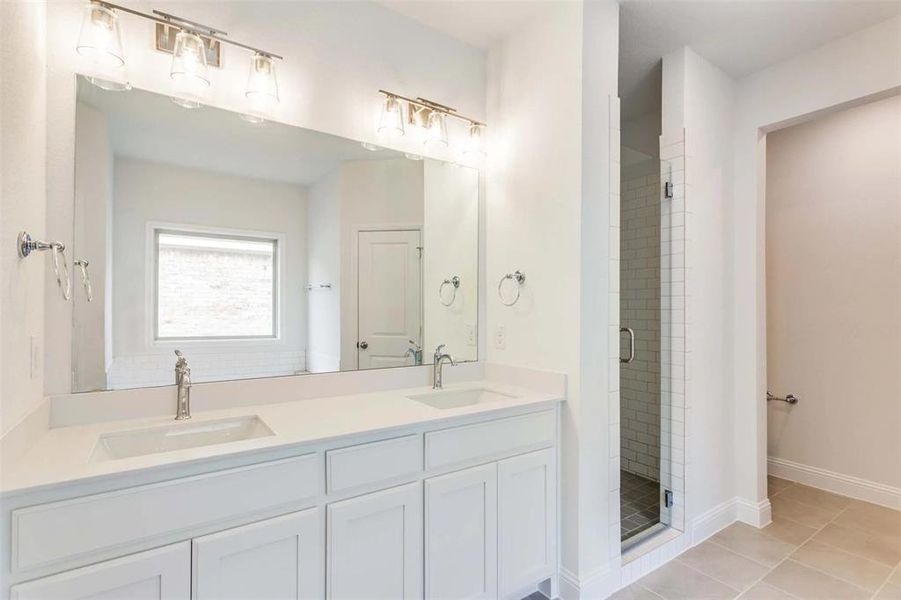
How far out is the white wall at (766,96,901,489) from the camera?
290 centimetres

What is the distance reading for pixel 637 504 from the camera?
9.44ft

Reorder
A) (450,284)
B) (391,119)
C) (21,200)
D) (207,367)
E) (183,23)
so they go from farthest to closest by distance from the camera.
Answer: (450,284) → (391,119) → (207,367) → (183,23) → (21,200)

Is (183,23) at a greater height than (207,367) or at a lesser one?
greater

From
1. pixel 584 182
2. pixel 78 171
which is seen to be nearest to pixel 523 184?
pixel 584 182

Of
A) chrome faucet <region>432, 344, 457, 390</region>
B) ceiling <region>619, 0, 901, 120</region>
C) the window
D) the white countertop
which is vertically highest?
ceiling <region>619, 0, 901, 120</region>

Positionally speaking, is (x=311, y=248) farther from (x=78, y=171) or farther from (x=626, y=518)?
(x=626, y=518)

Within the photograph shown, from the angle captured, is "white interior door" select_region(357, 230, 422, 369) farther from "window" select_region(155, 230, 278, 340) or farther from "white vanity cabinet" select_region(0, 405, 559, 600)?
"white vanity cabinet" select_region(0, 405, 559, 600)

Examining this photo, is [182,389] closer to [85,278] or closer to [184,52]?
[85,278]

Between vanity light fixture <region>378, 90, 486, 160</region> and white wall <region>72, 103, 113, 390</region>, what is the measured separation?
116 cm

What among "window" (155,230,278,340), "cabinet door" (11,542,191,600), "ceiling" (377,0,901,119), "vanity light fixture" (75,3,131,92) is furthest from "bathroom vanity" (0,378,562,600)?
"ceiling" (377,0,901,119)

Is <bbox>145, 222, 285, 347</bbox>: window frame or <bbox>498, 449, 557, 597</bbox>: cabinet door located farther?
<bbox>498, 449, 557, 597</bbox>: cabinet door

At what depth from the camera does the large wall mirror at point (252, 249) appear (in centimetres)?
160

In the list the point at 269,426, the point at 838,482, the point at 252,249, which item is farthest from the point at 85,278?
the point at 838,482

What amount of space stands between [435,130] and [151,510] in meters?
2.04
